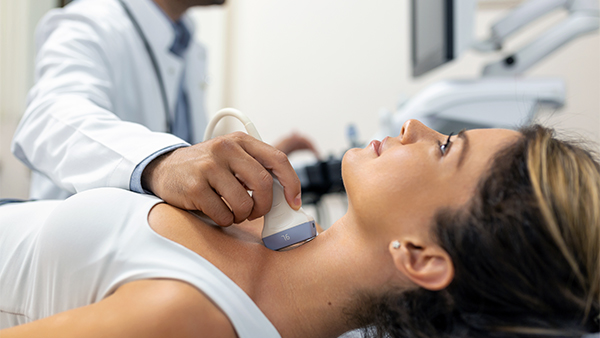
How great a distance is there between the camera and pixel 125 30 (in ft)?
4.20

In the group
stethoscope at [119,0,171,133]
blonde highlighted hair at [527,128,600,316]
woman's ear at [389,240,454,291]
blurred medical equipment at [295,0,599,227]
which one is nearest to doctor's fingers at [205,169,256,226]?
woman's ear at [389,240,454,291]

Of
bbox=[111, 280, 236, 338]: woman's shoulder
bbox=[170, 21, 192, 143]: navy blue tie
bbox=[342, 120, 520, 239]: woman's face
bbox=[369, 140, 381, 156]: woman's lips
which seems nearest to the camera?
bbox=[111, 280, 236, 338]: woman's shoulder

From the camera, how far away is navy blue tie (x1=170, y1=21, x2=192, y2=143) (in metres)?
1.54

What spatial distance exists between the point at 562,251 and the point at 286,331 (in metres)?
0.40

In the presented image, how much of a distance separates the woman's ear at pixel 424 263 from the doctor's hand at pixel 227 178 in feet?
0.58

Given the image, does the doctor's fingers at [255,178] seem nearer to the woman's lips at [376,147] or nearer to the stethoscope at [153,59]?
the woman's lips at [376,147]

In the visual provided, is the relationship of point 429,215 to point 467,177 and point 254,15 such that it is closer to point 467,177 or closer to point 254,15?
point 467,177

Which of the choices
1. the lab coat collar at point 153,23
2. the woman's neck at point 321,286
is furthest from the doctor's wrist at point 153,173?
the lab coat collar at point 153,23

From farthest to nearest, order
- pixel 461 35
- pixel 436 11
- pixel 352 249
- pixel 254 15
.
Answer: pixel 254 15, pixel 436 11, pixel 461 35, pixel 352 249

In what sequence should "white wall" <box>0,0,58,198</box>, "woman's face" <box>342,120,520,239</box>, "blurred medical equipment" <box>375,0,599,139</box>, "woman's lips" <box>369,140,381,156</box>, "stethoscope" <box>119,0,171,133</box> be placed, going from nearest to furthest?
1. "woman's face" <box>342,120,520,239</box>
2. "woman's lips" <box>369,140,381,156</box>
3. "blurred medical equipment" <box>375,0,599,139</box>
4. "stethoscope" <box>119,0,171,133</box>
5. "white wall" <box>0,0,58,198</box>

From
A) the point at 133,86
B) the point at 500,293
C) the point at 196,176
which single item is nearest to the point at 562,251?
the point at 500,293

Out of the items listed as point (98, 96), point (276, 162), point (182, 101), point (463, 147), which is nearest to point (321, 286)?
point (276, 162)

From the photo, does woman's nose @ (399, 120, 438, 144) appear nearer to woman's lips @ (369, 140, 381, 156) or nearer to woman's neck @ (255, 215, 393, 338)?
woman's lips @ (369, 140, 381, 156)

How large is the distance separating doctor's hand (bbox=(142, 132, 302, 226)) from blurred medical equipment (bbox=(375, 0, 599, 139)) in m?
0.75
